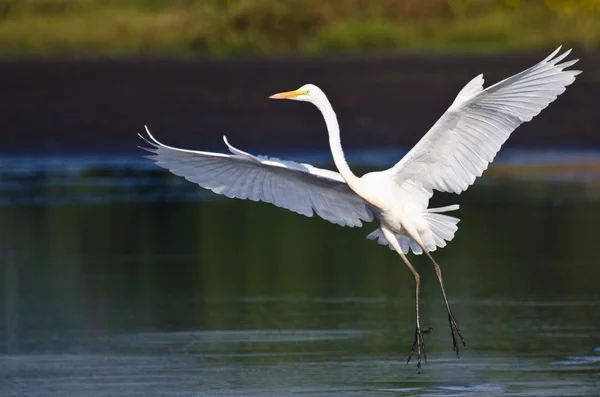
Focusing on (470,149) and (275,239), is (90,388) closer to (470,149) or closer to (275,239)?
(470,149)

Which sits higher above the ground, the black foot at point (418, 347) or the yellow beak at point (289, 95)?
the yellow beak at point (289, 95)

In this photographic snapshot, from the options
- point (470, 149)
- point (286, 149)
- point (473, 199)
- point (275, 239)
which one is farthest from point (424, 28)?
point (470, 149)

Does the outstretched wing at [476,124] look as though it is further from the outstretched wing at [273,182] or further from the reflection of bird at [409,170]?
the outstretched wing at [273,182]

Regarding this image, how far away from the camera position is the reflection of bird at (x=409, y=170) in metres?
9.70

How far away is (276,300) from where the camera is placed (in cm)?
1166

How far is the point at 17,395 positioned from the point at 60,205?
27.8 ft

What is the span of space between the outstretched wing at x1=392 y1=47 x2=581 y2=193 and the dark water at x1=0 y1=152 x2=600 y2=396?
1.14 meters

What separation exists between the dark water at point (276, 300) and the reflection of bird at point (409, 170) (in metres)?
0.56

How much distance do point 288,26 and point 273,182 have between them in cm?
2516

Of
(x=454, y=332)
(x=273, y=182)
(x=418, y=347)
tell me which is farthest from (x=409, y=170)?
(x=418, y=347)

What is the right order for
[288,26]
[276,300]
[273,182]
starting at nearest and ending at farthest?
[273,182] < [276,300] < [288,26]

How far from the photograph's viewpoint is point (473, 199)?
690 inches

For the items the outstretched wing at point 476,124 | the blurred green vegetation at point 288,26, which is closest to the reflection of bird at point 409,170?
the outstretched wing at point 476,124

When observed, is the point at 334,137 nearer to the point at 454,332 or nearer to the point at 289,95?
the point at 289,95
